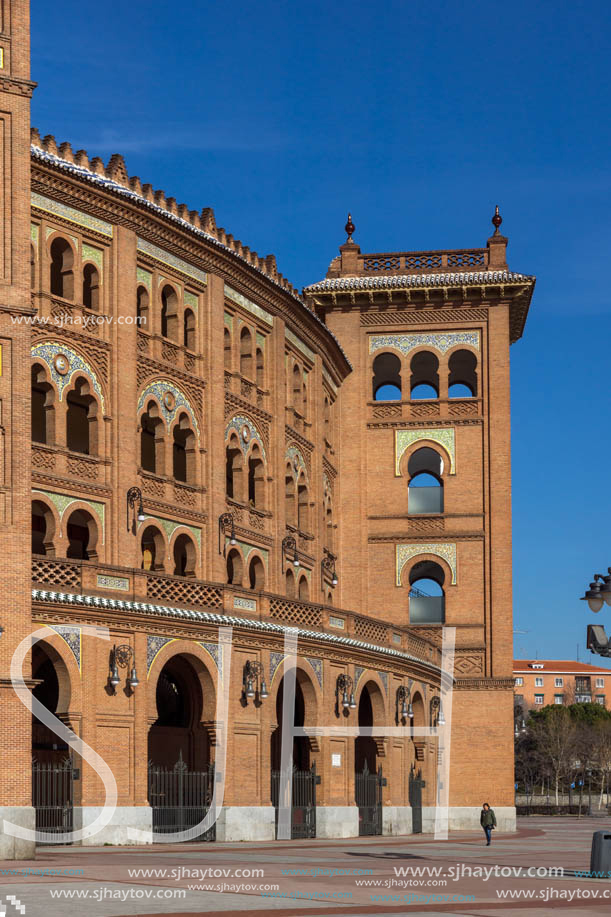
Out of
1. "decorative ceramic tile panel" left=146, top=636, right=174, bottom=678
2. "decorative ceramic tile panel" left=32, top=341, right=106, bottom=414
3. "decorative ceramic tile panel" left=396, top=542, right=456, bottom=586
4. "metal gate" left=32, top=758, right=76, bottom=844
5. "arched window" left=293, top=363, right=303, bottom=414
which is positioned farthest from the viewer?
"decorative ceramic tile panel" left=396, top=542, right=456, bottom=586

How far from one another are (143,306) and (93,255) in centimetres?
235

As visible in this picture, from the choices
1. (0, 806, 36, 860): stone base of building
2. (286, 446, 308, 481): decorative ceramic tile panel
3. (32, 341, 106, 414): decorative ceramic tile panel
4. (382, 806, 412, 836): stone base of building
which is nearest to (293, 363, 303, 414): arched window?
(286, 446, 308, 481): decorative ceramic tile panel

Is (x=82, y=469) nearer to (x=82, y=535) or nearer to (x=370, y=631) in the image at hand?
(x=82, y=535)

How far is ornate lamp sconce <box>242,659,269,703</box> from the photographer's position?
33.9m

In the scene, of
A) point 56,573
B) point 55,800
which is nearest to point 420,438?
point 56,573

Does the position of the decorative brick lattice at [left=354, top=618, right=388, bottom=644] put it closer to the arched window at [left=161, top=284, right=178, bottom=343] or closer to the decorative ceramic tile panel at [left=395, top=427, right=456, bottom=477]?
the arched window at [left=161, top=284, right=178, bottom=343]

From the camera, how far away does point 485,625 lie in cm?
5278

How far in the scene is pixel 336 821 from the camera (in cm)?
3684

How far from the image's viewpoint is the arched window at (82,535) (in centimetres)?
3584

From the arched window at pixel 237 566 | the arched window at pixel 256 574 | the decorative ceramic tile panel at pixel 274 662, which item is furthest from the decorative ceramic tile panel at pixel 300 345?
the decorative ceramic tile panel at pixel 274 662

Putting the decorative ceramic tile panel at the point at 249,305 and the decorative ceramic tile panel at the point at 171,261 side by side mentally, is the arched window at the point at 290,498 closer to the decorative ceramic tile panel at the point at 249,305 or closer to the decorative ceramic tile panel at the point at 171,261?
the decorative ceramic tile panel at the point at 249,305

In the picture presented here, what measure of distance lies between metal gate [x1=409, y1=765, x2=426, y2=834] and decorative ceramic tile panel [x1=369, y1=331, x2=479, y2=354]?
1712 cm

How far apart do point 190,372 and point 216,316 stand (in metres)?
2.12

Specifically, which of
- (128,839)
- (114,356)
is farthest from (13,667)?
(114,356)
